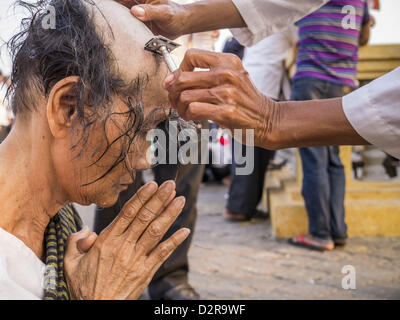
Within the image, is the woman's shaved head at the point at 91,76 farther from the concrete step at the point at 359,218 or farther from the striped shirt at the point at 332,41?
the concrete step at the point at 359,218

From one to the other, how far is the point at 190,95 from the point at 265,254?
2703 mm

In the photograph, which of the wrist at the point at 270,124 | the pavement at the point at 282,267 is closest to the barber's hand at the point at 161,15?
the wrist at the point at 270,124

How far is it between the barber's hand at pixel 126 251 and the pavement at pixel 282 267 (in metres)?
1.30

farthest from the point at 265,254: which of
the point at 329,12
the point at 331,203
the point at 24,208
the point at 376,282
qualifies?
the point at 24,208

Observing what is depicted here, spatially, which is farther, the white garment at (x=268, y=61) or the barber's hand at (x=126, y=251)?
the white garment at (x=268, y=61)

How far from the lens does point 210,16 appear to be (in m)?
1.83

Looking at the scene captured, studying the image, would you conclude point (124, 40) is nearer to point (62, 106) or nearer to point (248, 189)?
point (62, 106)

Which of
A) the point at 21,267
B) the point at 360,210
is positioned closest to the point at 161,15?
the point at 21,267

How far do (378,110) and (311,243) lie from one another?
2543mm

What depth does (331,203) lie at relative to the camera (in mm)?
3639

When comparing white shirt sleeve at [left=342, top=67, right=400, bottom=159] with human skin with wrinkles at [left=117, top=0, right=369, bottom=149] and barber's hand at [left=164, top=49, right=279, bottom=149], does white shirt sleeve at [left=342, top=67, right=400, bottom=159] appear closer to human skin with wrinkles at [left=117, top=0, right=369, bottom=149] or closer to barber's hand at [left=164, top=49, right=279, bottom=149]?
human skin with wrinkles at [left=117, top=0, right=369, bottom=149]

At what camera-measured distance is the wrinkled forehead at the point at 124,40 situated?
1.28 m

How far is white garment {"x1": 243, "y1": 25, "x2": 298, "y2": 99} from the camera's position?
3.99 metres
